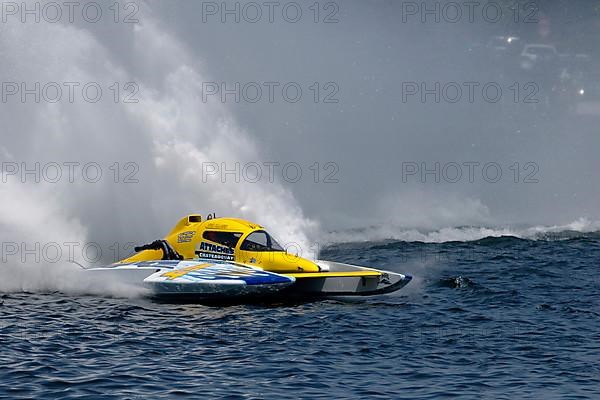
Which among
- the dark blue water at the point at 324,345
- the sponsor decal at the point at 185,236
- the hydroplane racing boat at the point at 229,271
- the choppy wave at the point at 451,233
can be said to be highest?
the choppy wave at the point at 451,233

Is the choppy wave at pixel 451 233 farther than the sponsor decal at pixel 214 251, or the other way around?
the choppy wave at pixel 451 233

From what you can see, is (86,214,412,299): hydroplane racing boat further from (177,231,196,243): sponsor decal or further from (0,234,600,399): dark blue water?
(0,234,600,399): dark blue water

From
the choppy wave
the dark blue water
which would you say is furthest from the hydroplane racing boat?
the choppy wave

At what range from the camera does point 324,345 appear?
13141 millimetres

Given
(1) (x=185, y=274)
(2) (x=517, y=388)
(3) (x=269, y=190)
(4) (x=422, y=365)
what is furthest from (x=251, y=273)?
(3) (x=269, y=190)

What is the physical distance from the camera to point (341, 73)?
109 ft

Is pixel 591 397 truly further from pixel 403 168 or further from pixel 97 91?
pixel 403 168

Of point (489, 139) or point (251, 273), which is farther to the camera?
point (489, 139)

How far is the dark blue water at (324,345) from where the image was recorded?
11.1 metres

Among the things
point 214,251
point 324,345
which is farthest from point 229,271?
point 324,345

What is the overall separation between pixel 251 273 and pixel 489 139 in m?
21.4

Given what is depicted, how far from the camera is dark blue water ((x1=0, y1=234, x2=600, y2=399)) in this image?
11.1 metres

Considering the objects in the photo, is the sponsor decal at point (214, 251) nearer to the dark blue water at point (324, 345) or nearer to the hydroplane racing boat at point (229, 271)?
the hydroplane racing boat at point (229, 271)

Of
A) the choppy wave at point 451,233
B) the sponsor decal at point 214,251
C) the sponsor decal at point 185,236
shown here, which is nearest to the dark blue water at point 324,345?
the sponsor decal at point 214,251
